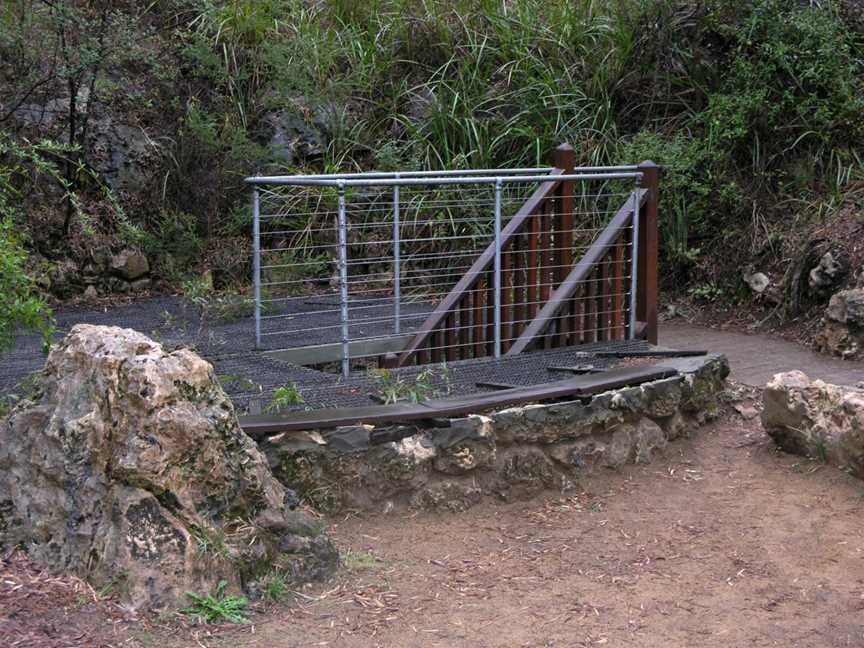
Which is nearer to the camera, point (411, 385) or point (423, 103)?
point (411, 385)

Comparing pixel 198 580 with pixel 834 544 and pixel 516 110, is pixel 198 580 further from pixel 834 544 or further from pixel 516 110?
pixel 516 110

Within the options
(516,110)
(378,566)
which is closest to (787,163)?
(516,110)

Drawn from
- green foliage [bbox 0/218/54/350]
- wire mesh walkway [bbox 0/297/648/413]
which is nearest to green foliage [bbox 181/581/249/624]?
wire mesh walkway [bbox 0/297/648/413]

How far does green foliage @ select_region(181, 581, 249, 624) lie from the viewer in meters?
3.68

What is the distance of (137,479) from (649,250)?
12.9 ft

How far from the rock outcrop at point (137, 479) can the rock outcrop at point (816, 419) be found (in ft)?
9.60

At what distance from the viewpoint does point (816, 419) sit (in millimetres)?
5613

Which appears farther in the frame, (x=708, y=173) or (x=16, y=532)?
(x=708, y=173)

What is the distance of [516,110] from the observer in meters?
10.4

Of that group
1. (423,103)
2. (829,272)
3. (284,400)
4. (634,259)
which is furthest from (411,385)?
(423,103)

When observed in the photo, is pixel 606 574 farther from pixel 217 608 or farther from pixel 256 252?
pixel 256 252

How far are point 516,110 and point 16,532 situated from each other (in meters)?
7.51

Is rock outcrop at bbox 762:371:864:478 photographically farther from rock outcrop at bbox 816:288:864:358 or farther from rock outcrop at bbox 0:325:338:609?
rock outcrop at bbox 0:325:338:609

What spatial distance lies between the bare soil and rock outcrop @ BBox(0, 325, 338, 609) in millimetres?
193
